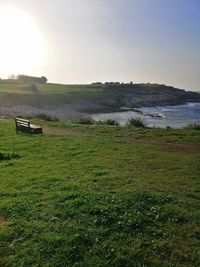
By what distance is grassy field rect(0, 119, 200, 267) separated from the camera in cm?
672

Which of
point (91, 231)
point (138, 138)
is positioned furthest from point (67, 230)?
point (138, 138)

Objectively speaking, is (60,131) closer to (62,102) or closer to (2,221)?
(2,221)

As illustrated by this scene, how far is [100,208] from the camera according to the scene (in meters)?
8.59

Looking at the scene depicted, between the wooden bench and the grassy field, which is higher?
the wooden bench

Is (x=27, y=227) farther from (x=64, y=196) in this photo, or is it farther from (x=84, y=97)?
(x=84, y=97)

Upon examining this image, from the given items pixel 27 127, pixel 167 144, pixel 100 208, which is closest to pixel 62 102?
pixel 27 127

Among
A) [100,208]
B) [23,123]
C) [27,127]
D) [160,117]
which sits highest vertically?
[23,123]

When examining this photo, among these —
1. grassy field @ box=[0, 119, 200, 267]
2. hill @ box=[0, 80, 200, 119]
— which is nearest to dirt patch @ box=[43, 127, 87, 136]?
grassy field @ box=[0, 119, 200, 267]

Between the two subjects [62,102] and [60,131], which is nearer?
[60,131]

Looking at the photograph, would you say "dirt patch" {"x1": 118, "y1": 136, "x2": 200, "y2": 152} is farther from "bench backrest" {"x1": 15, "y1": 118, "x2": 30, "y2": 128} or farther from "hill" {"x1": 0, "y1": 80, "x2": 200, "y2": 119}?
"hill" {"x1": 0, "y1": 80, "x2": 200, "y2": 119}

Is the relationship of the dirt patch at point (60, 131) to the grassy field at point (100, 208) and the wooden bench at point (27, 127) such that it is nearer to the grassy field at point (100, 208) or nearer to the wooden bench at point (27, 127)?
the wooden bench at point (27, 127)

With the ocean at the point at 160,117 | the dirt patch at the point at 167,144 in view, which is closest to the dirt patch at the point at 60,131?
the dirt patch at the point at 167,144

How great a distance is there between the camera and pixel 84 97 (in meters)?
101

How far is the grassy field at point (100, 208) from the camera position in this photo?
6.72 meters
